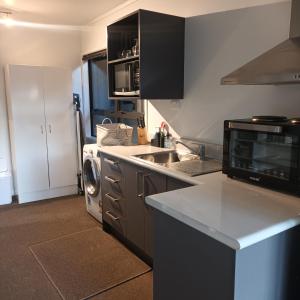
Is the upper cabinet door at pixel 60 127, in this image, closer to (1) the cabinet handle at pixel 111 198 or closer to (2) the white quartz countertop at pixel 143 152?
(2) the white quartz countertop at pixel 143 152

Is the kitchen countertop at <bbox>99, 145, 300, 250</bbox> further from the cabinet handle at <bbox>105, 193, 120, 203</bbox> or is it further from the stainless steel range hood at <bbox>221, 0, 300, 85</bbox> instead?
the cabinet handle at <bbox>105, 193, 120, 203</bbox>

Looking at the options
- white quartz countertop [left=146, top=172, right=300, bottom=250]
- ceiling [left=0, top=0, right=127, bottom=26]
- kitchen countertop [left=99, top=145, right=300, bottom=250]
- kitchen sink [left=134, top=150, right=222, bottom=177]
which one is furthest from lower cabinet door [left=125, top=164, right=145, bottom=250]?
ceiling [left=0, top=0, right=127, bottom=26]

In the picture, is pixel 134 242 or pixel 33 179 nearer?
pixel 134 242

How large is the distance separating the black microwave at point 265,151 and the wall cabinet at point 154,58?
1.03 m

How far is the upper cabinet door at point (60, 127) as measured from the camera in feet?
13.2

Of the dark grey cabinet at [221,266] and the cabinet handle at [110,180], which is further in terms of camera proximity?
the cabinet handle at [110,180]

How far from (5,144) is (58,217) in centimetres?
140

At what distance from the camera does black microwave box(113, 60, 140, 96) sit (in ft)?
9.47

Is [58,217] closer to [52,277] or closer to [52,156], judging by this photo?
[52,156]

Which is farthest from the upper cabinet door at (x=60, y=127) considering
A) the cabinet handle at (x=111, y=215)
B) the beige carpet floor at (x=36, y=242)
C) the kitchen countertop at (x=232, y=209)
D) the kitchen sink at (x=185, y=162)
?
the kitchen countertop at (x=232, y=209)

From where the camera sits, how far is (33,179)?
4035mm

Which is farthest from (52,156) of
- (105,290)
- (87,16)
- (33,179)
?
(105,290)

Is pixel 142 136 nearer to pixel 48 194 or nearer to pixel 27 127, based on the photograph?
pixel 27 127

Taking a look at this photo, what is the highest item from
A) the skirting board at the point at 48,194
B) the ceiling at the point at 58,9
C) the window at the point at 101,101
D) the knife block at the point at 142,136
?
the ceiling at the point at 58,9
